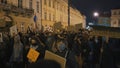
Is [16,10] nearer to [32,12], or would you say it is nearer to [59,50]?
[32,12]

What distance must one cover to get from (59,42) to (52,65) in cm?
462

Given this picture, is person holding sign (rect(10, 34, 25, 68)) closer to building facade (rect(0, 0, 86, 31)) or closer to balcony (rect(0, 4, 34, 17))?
building facade (rect(0, 0, 86, 31))

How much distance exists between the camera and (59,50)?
8.45 m

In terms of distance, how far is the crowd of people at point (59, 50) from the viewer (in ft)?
28.0

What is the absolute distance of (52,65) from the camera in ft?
13.5

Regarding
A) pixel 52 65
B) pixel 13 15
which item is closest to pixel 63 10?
pixel 13 15

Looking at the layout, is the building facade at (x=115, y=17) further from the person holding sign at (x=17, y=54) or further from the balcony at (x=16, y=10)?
the person holding sign at (x=17, y=54)

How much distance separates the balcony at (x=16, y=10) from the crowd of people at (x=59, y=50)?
1811 cm

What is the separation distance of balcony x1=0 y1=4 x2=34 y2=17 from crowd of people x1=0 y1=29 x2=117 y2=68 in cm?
1811

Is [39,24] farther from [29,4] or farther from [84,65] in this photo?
[84,65]

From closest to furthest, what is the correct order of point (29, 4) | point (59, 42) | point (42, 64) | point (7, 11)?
point (42, 64), point (59, 42), point (7, 11), point (29, 4)

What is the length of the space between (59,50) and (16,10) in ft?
85.2

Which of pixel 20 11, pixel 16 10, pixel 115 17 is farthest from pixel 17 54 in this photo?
pixel 115 17

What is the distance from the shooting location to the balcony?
101 ft
